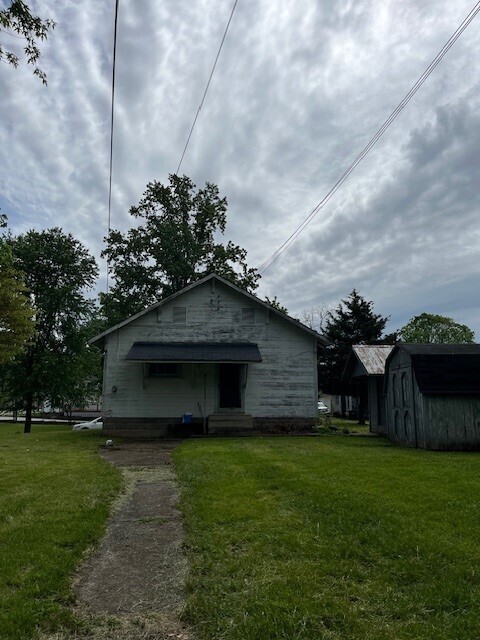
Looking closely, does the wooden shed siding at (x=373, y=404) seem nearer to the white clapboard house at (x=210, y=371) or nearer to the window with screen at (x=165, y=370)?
the white clapboard house at (x=210, y=371)

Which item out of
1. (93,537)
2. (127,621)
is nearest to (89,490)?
(93,537)

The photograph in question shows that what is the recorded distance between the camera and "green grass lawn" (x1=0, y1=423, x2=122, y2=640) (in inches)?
140

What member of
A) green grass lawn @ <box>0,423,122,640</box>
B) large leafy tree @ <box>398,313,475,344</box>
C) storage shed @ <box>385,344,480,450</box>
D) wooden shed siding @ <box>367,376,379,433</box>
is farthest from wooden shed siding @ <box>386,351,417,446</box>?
large leafy tree @ <box>398,313,475,344</box>

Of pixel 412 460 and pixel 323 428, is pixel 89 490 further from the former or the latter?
pixel 323 428

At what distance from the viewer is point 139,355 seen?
1802 centimetres

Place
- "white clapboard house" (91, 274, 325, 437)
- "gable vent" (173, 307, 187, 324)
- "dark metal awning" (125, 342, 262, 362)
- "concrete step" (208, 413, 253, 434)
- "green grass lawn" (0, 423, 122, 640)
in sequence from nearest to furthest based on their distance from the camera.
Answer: "green grass lawn" (0, 423, 122, 640), "dark metal awning" (125, 342, 262, 362), "concrete step" (208, 413, 253, 434), "white clapboard house" (91, 274, 325, 437), "gable vent" (173, 307, 187, 324)

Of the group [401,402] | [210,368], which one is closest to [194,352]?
[210,368]

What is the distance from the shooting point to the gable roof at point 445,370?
550 inches

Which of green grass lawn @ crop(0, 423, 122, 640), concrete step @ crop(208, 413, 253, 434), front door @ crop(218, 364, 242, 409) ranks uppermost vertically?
front door @ crop(218, 364, 242, 409)

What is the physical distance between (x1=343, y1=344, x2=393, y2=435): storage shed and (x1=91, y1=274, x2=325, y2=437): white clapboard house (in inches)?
75.1

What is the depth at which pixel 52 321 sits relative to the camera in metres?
29.4

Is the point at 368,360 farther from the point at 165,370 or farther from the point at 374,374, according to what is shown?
the point at 165,370

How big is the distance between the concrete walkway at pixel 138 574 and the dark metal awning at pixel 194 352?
10.1 m

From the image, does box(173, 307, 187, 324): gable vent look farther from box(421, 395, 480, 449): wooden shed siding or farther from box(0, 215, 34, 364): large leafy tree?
box(421, 395, 480, 449): wooden shed siding
